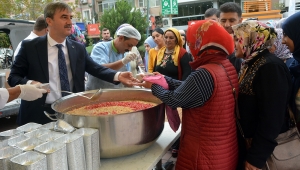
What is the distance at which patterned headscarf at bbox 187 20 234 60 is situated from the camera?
1297 millimetres

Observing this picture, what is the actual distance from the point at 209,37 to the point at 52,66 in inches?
47.0

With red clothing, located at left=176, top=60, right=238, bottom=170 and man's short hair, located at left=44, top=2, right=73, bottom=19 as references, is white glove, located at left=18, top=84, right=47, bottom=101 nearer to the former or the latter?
man's short hair, located at left=44, top=2, right=73, bottom=19

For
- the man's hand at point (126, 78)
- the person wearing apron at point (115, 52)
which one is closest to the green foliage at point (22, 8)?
the person wearing apron at point (115, 52)

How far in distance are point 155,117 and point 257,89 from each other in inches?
22.2

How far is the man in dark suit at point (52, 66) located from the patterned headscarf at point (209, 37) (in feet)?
2.12

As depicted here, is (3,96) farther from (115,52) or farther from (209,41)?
(115,52)

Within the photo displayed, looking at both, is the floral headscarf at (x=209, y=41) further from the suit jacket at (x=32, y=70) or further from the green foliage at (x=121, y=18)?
the green foliage at (x=121, y=18)

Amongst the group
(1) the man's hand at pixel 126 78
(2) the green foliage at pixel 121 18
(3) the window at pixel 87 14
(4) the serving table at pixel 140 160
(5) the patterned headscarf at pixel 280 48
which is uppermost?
(3) the window at pixel 87 14

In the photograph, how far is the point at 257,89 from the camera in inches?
52.1

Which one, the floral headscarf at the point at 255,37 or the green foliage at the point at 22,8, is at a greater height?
the green foliage at the point at 22,8

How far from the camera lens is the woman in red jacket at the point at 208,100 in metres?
1.25

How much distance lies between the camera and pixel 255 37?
4.53 feet

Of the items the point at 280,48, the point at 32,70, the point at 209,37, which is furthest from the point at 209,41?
the point at 32,70

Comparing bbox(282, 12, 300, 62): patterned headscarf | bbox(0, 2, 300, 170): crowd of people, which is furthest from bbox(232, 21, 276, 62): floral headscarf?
bbox(282, 12, 300, 62): patterned headscarf
